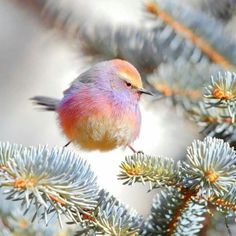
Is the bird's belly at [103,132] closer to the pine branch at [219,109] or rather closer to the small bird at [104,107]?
the small bird at [104,107]

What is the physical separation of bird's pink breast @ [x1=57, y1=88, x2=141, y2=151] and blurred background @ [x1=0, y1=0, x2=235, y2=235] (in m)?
0.21

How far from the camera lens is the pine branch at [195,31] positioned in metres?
1.65

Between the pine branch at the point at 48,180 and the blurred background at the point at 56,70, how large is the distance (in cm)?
82

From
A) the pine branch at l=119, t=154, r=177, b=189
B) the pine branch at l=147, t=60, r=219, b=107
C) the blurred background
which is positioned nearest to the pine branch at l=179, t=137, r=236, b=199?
the pine branch at l=119, t=154, r=177, b=189

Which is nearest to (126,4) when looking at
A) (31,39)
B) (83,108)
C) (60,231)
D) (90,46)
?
(31,39)

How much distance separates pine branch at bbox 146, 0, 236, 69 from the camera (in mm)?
1654

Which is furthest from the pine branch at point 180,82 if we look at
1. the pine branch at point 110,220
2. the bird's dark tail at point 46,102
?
the bird's dark tail at point 46,102

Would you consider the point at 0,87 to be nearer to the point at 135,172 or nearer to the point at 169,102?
the point at 169,102

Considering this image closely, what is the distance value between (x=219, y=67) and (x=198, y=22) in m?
0.14

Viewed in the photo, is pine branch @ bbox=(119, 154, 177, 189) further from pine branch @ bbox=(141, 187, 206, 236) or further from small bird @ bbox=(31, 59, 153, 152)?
small bird @ bbox=(31, 59, 153, 152)

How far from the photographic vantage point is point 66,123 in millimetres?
1683

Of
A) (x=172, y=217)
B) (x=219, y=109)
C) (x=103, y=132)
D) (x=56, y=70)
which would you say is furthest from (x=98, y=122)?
(x=56, y=70)

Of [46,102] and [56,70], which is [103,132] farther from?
[56,70]

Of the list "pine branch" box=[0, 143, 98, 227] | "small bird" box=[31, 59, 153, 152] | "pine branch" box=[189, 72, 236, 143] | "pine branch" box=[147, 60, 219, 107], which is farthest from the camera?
"small bird" box=[31, 59, 153, 152]
